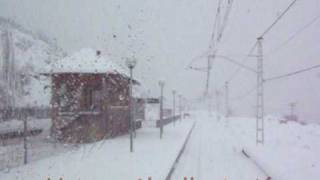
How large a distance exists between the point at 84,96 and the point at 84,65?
7.00 feet

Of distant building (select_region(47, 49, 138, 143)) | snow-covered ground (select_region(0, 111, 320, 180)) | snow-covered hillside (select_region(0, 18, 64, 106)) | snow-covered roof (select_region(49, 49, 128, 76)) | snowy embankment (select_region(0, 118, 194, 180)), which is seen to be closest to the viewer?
snowy embankment (select_region(0, 118, 194, 180))

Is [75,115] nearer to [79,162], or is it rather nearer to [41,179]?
[79,162]

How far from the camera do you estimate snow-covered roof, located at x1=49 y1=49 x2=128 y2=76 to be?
77.6 ft

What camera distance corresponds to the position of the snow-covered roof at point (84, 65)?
23667mm

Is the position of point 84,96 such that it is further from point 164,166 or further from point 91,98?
→ point 164,166

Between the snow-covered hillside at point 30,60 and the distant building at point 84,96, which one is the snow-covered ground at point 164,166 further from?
the snow-covered hillside at point 30,60

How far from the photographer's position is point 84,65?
24.5m

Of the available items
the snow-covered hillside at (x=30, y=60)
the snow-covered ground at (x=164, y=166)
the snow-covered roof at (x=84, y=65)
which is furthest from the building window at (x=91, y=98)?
the snow-covered hillside at (x=30, y=60)

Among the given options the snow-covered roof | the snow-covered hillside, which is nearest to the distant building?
the snow-covered roof

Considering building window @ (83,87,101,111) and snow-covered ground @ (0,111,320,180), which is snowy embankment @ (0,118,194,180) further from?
building window @ (83,87,101,111)

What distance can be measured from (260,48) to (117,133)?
12.4 metres

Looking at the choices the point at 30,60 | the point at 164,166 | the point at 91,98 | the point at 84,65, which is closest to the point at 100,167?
the point at 164,166

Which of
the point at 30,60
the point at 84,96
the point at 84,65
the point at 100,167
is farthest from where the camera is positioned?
the point at 30,60

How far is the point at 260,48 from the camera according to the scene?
880 inches
